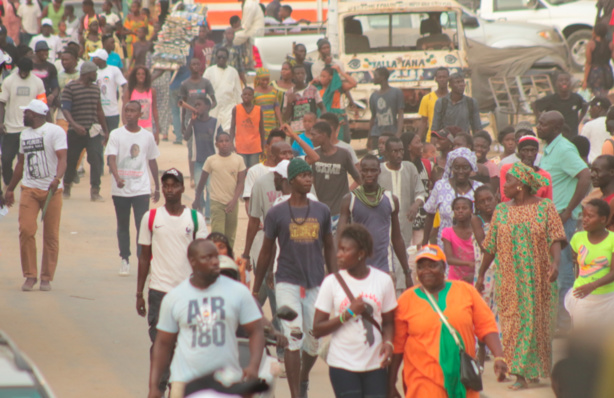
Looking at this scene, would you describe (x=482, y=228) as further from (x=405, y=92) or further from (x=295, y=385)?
(x=405, y=92)

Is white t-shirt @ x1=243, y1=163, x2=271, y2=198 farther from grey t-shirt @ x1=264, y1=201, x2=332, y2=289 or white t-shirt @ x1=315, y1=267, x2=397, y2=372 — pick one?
white t-shirt @ x1=315, y1=267, x2=397, y2=372

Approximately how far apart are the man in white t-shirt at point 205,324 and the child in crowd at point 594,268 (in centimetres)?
290

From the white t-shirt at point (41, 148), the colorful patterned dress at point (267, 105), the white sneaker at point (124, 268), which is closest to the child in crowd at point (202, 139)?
the colorful patterned dress at point (267, 105)

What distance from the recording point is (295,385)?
7.18 m

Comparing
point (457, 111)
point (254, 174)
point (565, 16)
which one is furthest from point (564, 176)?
point (565, 16)

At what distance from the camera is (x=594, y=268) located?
7.63m

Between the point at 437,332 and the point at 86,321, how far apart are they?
5.19 metres

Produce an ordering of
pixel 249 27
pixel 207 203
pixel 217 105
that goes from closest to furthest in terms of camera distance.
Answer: pixel 207 203
pixel 217 105
pixel 249 27

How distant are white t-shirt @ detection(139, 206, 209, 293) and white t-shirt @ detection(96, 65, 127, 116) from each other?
8.81 m

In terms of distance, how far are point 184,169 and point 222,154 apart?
6.38m

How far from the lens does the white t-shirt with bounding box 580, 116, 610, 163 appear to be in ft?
37.8

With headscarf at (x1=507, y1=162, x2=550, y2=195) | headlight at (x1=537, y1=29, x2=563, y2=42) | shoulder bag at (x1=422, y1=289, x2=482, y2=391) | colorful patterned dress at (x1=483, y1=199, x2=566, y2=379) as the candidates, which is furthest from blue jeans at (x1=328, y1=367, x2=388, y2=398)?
headlight at (x1=537, y1=29, x2=563, y2=42)

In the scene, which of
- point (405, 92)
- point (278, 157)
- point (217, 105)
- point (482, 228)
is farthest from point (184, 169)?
point (482, 228)

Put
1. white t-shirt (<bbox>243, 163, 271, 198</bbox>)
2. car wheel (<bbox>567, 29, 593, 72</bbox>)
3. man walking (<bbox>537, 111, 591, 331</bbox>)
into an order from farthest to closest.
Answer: car wheel (<bbox>567, 29, 593, 72</bbox>)
white t-shirt (<bbox>243, 163, 271, 198</bbox>)
man walking (<bbox>537, 111, 591, 331</bbox>)
